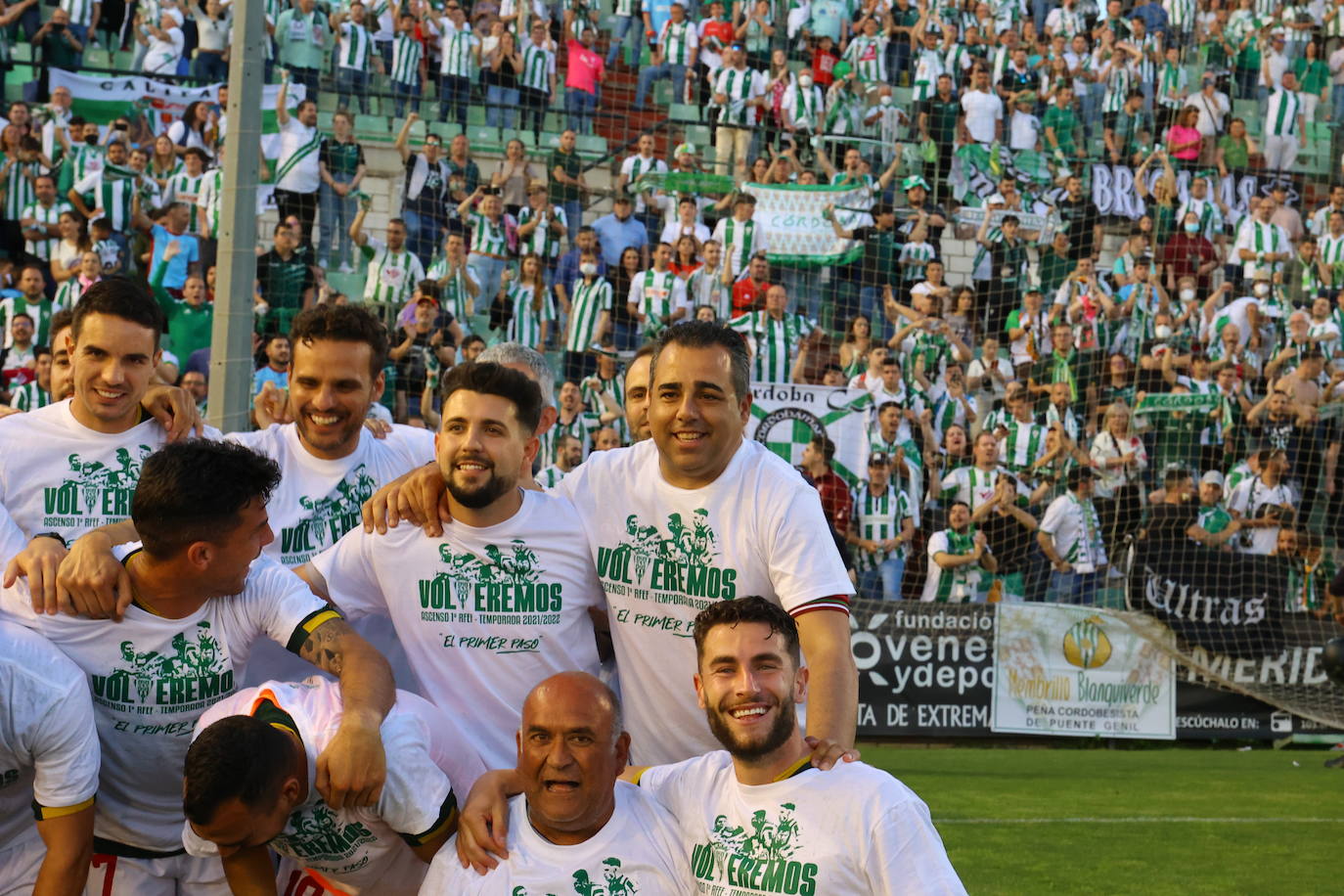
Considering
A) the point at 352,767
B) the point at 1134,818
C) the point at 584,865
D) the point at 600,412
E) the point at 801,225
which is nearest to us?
the point at 352,767

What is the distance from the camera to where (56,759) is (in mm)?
3541

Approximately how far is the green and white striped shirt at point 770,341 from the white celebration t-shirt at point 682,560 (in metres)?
9.26

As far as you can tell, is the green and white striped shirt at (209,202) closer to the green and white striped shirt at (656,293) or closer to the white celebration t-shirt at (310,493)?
the green and white striped shirt at (656,293)

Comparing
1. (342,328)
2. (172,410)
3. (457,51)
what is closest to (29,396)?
(457,51)

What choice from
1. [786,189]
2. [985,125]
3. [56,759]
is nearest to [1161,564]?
[786,189]

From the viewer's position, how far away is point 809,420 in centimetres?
1217

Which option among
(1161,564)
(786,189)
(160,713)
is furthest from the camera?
(786,189)

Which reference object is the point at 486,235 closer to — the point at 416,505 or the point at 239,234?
the point at 239,234

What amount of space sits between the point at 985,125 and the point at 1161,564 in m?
6.49

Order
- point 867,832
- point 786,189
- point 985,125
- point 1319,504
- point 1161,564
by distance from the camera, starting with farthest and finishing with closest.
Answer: point 985,125, point 786,189, point 1319,504, point 1161,564, point 867,832

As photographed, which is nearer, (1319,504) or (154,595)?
(154,595)

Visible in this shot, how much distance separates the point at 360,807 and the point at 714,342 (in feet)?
5.02

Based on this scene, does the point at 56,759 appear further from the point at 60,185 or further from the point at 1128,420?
the point at 1128,420

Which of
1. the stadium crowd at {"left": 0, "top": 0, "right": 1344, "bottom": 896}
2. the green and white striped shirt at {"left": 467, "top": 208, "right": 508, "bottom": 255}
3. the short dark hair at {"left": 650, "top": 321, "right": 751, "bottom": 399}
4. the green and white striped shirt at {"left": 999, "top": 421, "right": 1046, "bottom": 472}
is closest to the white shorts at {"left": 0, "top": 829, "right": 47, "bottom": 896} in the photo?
the stadium crowd at {"left": 0, "top": 0, "right": 1344, "bottom": 896}
